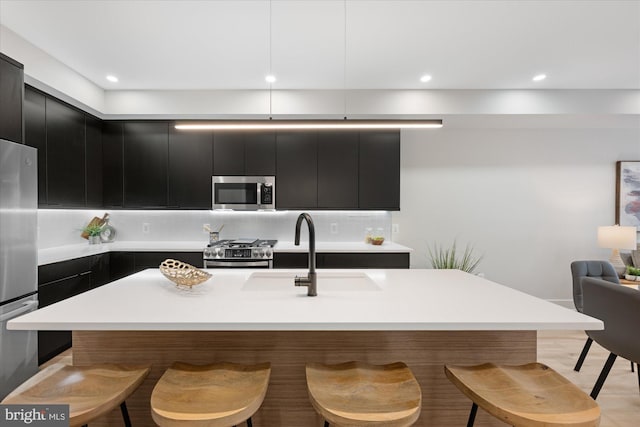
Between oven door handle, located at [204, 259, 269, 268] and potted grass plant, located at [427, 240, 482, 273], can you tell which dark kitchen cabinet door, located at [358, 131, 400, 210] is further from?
oven door handle, located at [204, 259, 269, 268]

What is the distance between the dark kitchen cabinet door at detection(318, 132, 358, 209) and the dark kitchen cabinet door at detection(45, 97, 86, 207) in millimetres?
2544

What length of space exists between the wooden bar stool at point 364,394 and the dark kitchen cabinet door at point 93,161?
355cm

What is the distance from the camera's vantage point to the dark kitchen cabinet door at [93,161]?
3.64 m

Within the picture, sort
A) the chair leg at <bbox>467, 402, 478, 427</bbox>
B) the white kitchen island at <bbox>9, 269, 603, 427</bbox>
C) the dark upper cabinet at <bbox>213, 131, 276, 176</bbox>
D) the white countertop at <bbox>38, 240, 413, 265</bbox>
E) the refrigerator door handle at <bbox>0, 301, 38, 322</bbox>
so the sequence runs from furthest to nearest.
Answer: the dark upper cabinet at <bbox>213, 131, 276, 176</bbox>
the white countertop at <bbox>38, 240, 413, 265</bbox>
the refrigerator door handle at <bbox>0, 301, 38, 322</bbox>
the white kitchen island at <bbox>9, 269, 603, 427</bbox>
the chair leg at <bbox>467, 402, 478, 427</bbox>

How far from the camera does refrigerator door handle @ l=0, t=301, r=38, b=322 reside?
6.95 ft

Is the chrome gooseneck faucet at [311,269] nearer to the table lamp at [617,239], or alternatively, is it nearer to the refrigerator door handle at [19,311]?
the refrigerator door handle at [19,311]

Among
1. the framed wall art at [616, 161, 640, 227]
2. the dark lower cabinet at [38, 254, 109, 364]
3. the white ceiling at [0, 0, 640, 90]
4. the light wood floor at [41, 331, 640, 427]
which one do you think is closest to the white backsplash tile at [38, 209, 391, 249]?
the dark lower cabinet at [38, 254, 109, 364]

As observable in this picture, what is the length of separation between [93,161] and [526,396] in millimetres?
4304

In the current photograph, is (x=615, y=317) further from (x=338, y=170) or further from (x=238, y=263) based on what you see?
(x=238, y=263)

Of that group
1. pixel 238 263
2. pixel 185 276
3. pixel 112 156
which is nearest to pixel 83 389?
pixel 185 276

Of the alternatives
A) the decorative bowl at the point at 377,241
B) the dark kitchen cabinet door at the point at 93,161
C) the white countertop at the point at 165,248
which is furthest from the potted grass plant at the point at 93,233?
the decorative bowl at the point at 377,241

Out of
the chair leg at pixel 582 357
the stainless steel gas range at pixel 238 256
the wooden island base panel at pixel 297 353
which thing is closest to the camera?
the wooden island base panel at pixel 297 353

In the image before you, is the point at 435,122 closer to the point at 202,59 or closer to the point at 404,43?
the point at 404,43

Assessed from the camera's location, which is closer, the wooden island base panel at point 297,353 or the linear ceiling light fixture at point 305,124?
the wooden island base panel at point 297,353
